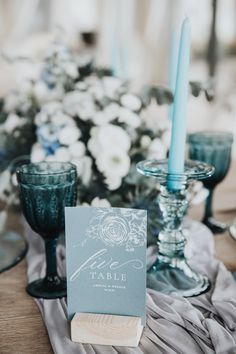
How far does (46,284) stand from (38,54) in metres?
0.86

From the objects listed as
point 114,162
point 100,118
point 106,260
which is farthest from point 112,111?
point 106,260

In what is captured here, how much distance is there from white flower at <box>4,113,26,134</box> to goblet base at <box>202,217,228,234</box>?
0.55m

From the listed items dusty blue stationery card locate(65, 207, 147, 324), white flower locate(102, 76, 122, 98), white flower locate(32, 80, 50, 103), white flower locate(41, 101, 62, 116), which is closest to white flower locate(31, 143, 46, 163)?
white flower locate(41, 101, 62, 116)

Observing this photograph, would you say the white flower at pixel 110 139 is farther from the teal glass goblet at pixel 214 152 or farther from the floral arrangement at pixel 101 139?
the teal glass goblet at pixel 214 152

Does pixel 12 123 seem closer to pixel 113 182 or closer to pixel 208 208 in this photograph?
pixel 113 182

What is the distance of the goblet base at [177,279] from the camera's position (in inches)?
34.1

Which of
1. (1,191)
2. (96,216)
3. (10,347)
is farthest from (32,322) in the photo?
(1,191)

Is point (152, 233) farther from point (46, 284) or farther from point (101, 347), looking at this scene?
point (101, 347)

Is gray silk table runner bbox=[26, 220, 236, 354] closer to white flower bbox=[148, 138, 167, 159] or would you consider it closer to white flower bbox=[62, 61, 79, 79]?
white flower bbox=[148, 138, 167, 159]

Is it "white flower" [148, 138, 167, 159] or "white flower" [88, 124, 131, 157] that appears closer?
"white flower" [88, 124, 131, 157]

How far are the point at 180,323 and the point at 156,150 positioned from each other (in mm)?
531

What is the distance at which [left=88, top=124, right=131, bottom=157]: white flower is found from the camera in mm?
1104

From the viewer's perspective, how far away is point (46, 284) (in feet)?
2.95

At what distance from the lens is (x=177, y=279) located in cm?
89
